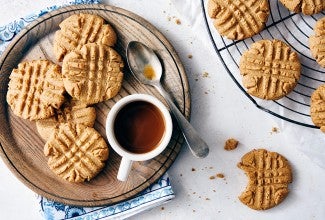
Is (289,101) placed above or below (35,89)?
below

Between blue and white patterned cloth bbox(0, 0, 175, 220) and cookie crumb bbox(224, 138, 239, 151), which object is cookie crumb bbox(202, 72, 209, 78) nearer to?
cookie crumb bbox(224, 138, 239, 151)

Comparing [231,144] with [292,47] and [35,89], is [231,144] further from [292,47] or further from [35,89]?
[35,89]

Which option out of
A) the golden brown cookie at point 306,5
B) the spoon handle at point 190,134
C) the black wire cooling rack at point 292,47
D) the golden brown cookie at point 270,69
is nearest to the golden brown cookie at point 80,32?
the spoon handle at point 190,134

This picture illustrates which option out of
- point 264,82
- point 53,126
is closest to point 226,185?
point 264,82

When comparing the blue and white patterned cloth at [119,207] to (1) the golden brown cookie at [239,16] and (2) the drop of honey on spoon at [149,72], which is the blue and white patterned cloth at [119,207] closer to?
(2) the drop of honey on spoon at [149,72]

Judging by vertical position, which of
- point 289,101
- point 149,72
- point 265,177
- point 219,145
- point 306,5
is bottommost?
point 265,177

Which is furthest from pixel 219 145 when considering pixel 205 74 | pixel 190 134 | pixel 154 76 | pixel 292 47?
pixel 292 47
